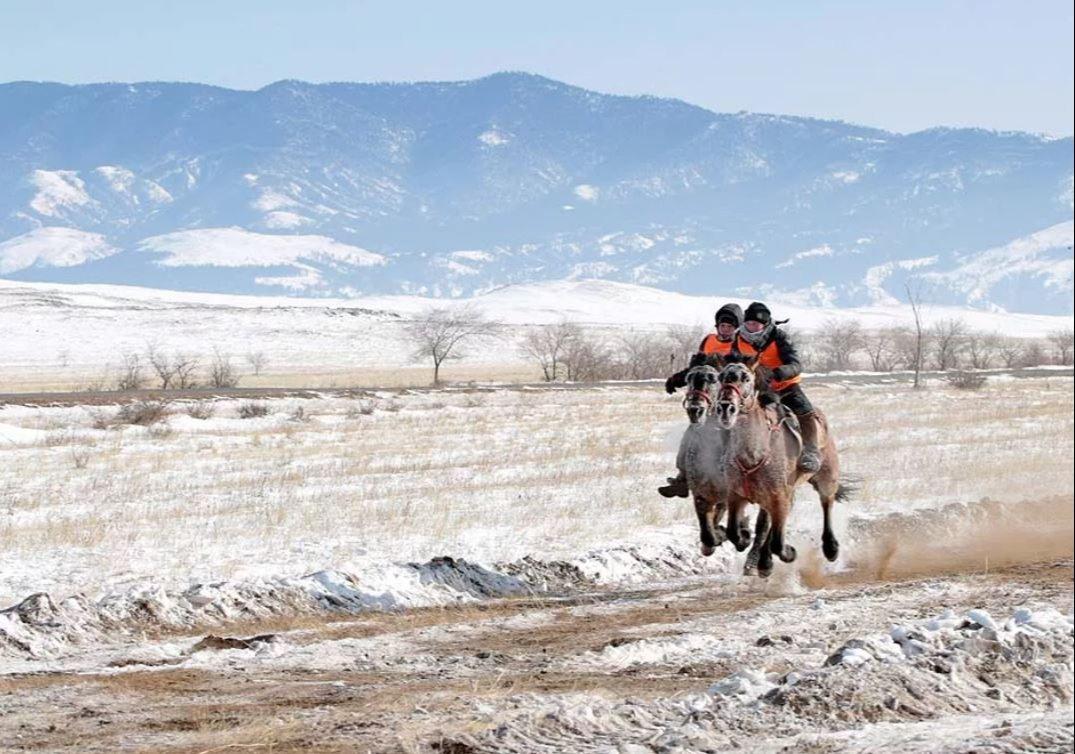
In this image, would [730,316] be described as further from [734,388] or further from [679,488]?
[679,488]

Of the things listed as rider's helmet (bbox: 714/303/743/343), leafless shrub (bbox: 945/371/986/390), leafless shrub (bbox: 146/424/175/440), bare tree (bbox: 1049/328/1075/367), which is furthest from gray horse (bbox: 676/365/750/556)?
bare tree (bbox: 1049/328/1075/367)

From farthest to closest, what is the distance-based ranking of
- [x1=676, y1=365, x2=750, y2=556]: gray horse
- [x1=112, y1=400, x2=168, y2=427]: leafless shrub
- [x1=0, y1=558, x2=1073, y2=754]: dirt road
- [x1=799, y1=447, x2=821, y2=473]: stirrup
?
1. [x1=112, y1=400, x2=168, y2=427]: leafless shrub
2. [x1=799, y1=447, x2=821, y2=473]: stirrup
3. [x1=676, y1=365, x2=750, y2=556]: gray horse
4. [x1=0, y1=558, x2=1073, y2=754]: dirt road

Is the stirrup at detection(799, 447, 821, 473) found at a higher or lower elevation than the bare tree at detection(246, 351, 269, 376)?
lower

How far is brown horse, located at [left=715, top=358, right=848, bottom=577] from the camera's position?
13.8m

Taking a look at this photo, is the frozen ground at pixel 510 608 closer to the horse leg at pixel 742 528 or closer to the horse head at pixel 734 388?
the horse leg at pixel 742 528

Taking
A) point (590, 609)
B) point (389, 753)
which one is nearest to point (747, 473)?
point (590, 609)

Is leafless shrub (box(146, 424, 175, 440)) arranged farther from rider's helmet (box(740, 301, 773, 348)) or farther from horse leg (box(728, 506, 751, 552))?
rider's helmet (box(740, 301, 773, 348))

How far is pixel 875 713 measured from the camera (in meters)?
9.18

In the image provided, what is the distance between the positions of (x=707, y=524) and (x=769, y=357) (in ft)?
5.53

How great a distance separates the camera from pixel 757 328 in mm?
14781

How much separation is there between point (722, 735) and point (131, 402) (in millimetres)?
44879

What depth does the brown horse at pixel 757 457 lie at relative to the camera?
45.2 ft

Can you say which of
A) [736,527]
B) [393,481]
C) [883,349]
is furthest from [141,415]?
[883,349]

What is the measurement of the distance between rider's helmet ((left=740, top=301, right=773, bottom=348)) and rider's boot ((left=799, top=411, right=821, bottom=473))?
1.46 m
